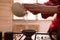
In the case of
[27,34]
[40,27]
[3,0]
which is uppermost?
[3,0]

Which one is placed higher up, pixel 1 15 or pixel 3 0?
pixel 3 0

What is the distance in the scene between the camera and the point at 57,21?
0.70 m

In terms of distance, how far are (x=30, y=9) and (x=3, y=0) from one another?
1.58m

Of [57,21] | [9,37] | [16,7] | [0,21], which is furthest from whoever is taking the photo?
[0,21]

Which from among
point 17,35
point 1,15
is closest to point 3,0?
point 1,15

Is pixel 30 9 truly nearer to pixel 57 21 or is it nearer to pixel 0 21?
pixel 57 21

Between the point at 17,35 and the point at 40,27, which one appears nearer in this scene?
the point at 17,35

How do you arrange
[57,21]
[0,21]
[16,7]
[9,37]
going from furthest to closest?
[0,21], [57,21], [9,37], [16,7]

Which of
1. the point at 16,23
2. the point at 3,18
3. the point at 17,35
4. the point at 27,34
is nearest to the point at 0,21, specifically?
the point at 3,18

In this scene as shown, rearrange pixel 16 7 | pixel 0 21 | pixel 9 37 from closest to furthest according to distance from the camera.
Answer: pixel 16 7 < pixel 9 37 < pixel 0 21

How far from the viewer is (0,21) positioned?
2004 mm

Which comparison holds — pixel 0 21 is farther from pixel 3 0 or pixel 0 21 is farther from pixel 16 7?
pixel 16 7

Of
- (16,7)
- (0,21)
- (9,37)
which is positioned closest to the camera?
(16,7)

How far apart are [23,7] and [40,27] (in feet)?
5.15
